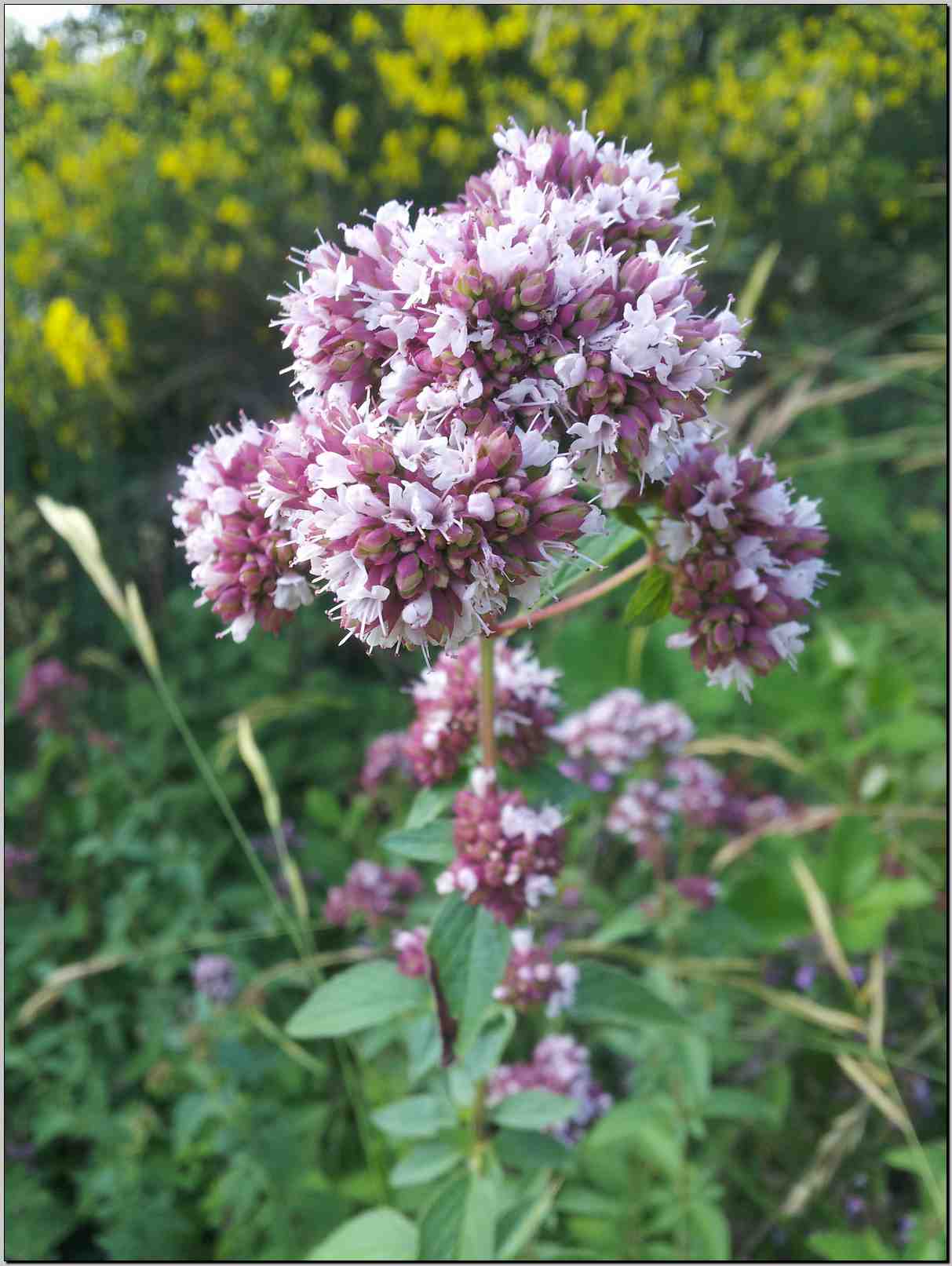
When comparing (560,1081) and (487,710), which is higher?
(487,710)

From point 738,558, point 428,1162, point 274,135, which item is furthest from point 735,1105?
point 274,135

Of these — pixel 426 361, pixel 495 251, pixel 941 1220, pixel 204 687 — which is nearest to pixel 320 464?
pixel 426 361

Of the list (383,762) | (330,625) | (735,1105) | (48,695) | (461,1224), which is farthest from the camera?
(330,625)

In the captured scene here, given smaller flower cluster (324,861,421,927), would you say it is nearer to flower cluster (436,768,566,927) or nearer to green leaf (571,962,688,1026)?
green leaf (571,962,688,1026)

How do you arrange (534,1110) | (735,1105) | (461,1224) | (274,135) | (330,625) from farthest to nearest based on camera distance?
(274,135), (330,625), (735,1105), (534,1110), (461,1224)

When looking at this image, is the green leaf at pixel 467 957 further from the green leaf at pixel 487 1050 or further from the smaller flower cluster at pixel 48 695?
the smaller flower cluster at pixel 48 695

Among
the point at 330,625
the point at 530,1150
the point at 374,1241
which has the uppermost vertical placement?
the point at 530,1150

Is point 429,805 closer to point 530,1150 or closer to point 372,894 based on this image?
point 530,1150
